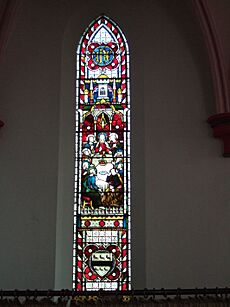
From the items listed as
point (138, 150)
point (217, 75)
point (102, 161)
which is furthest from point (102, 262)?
point (217, 75)

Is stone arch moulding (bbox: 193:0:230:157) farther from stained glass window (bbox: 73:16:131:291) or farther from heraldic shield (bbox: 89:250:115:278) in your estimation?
heraldic shield (bbox: 89:250:115:278)

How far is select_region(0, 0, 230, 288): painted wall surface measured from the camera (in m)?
8.72

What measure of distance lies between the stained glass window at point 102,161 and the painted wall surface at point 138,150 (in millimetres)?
141

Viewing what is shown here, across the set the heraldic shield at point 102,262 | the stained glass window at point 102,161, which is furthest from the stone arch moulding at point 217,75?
the heraldic shield at point 102,262

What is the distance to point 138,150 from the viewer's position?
9352 mm

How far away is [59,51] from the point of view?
31.8ft

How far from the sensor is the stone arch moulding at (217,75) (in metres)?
8.96

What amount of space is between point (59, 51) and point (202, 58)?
2092mm

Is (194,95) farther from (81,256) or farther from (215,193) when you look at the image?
(81,256)

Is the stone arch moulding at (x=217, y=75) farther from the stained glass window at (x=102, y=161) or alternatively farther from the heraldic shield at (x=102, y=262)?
the heraldic shield at (x=102, y=262)

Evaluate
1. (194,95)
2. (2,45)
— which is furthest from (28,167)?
(194,95)

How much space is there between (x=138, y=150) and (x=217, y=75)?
153 cm

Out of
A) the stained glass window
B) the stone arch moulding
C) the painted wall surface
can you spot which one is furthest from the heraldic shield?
the stone arch moulding

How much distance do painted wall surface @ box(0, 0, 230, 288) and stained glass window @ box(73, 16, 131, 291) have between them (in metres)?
0.14
